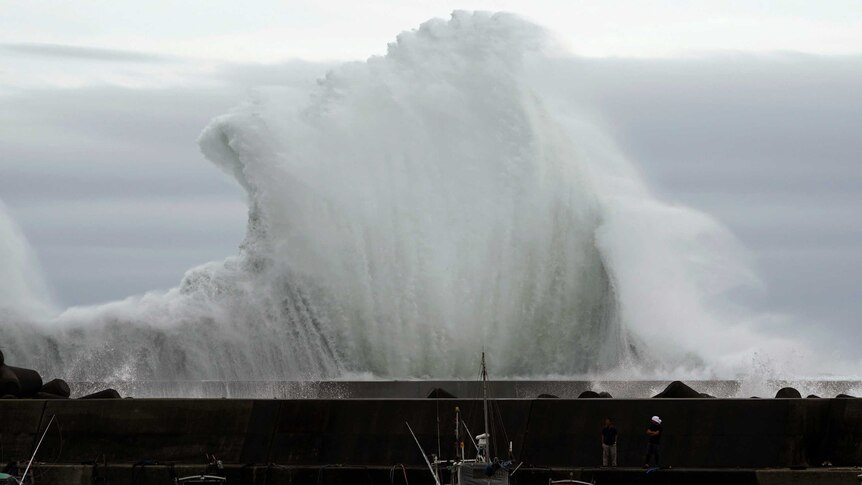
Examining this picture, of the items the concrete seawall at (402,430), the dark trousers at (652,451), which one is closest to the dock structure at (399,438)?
the concrete seawall at (402,430)

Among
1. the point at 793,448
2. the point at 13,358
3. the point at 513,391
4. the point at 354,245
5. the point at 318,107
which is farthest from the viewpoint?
the point at 318,107

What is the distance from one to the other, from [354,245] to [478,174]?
14.0ft

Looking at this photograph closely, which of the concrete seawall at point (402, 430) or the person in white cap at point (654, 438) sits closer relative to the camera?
the person in white cap at point (654, 438)

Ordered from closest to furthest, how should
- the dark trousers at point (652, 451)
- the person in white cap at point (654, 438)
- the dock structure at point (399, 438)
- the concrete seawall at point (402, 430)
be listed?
1. the person in white cap at point (654, 438)
2. the dark trousers at point (652, 451)
3. the dock structure at point (399, 438)
4. the concrete seawall at point (402, 430)

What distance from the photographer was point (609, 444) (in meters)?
19.2

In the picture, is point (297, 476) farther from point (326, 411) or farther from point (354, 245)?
point (354, 245)

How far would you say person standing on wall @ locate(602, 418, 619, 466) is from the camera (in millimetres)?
19188

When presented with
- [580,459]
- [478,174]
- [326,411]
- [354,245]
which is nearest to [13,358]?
[354,245]

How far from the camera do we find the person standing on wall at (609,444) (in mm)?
19188

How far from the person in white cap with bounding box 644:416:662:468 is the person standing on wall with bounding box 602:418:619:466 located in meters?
0.43

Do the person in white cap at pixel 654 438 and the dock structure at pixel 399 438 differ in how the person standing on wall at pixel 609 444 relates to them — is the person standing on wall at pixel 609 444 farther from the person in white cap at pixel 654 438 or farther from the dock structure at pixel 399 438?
the person in white cap at pixel 654 438

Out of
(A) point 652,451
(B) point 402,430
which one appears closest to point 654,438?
(A) point 652,451

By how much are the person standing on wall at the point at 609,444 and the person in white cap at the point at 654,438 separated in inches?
16.9

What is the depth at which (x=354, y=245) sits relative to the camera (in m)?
40.6
